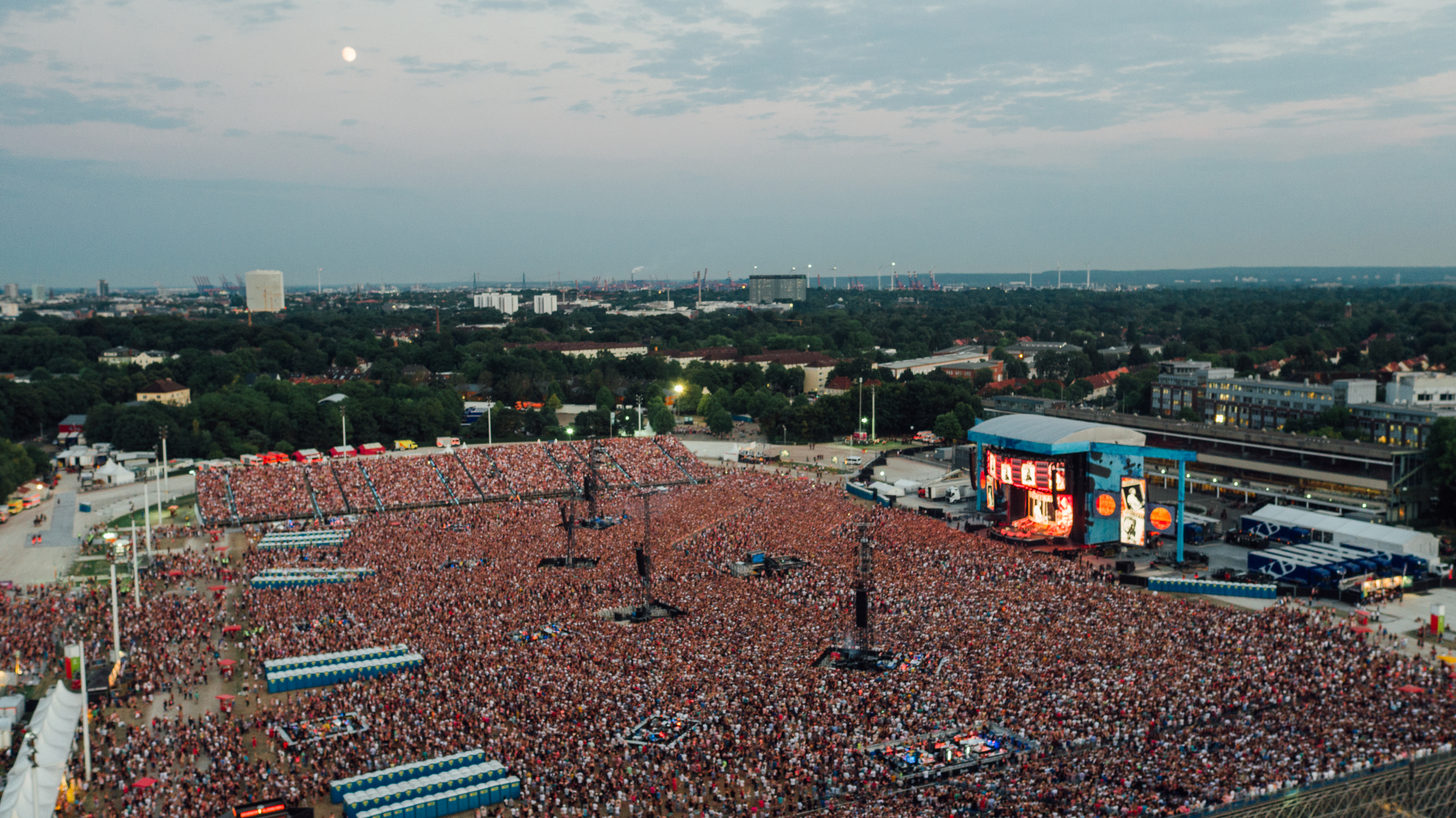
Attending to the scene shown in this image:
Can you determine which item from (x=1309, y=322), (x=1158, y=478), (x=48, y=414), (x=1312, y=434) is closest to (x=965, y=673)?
(x=1158, y=478)

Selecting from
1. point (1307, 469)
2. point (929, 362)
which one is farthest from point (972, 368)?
point (1307, 469)

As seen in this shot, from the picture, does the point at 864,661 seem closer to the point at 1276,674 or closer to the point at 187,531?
the point at 1276,674

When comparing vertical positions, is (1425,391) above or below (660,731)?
above

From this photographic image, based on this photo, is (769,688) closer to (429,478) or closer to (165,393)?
(429,478)

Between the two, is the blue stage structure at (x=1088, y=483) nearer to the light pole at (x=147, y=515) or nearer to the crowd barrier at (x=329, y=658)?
the crowd barrier at (x=329, y=658)

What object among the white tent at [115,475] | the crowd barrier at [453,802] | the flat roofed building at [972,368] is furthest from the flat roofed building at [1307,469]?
the white tent at [115,475]

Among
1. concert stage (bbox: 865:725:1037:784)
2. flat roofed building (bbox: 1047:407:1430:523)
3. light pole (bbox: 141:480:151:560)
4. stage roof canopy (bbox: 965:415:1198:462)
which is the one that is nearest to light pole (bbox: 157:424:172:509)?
light pole (bbox: 141:480:151:560)
